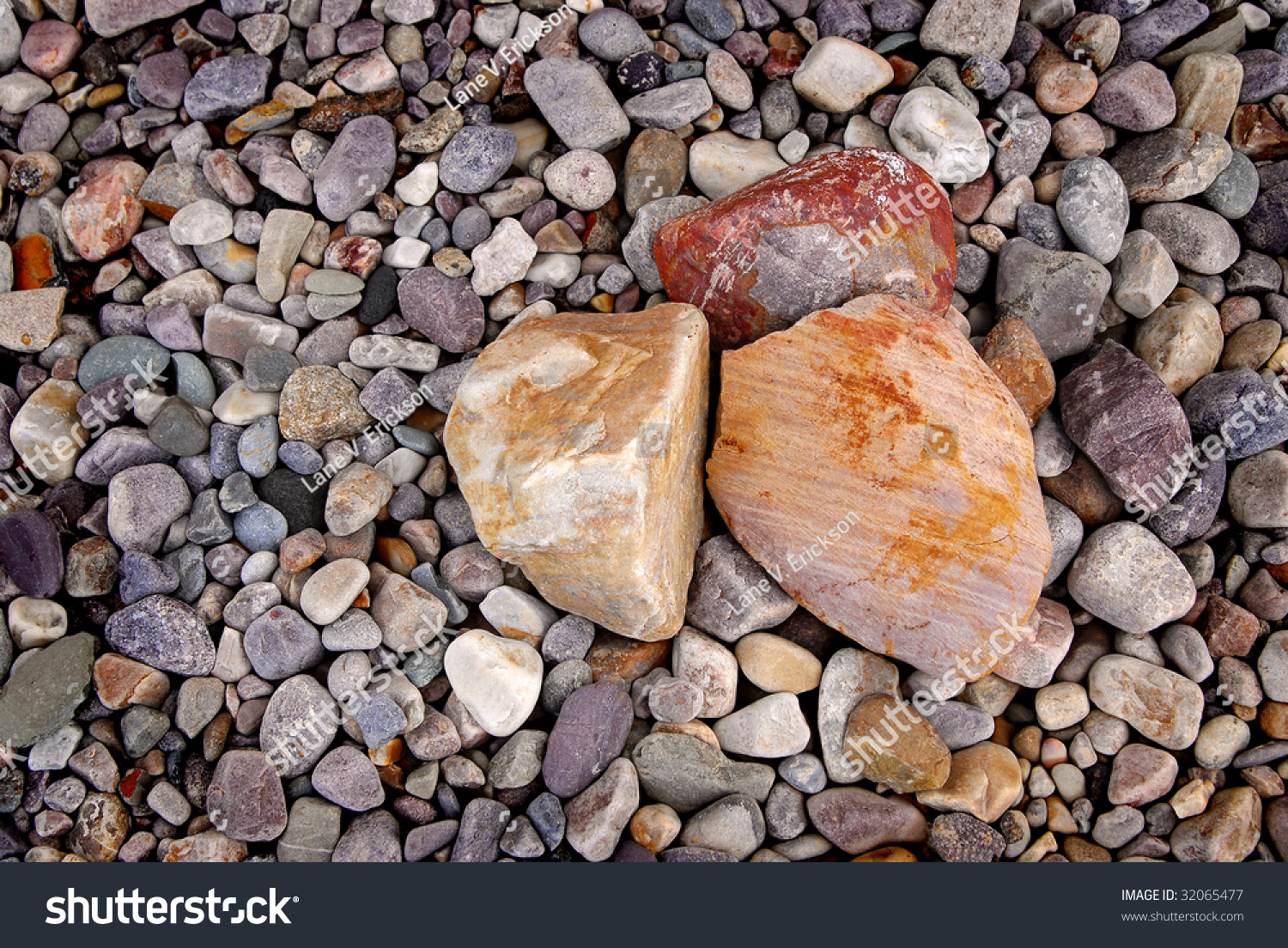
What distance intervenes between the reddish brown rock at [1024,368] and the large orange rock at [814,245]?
10.3 inches

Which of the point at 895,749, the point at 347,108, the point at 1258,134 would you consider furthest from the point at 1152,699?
the point at 347,108

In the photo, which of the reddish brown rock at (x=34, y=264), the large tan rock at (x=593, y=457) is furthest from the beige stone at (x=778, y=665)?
the reddish brown rock at (x=34, y=264)

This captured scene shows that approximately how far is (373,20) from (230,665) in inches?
101

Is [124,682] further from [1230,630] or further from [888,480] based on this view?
[1230,630]

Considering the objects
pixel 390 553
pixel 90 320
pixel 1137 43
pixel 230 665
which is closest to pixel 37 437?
pixel 90 320

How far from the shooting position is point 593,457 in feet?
7.55

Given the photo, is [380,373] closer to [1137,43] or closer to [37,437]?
[37,437]

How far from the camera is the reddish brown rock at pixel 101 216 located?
10.5 ft

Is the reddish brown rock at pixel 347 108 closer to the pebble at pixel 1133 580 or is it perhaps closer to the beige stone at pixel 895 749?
the beige stone at pixel 895 749

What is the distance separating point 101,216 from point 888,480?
10.4ft

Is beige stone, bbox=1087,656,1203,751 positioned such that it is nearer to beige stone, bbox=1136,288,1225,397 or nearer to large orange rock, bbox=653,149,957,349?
beige stone, bbox=1136,288,1225,397

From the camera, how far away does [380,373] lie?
9.74 feet

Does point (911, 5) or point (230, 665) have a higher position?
point (911, 5)
